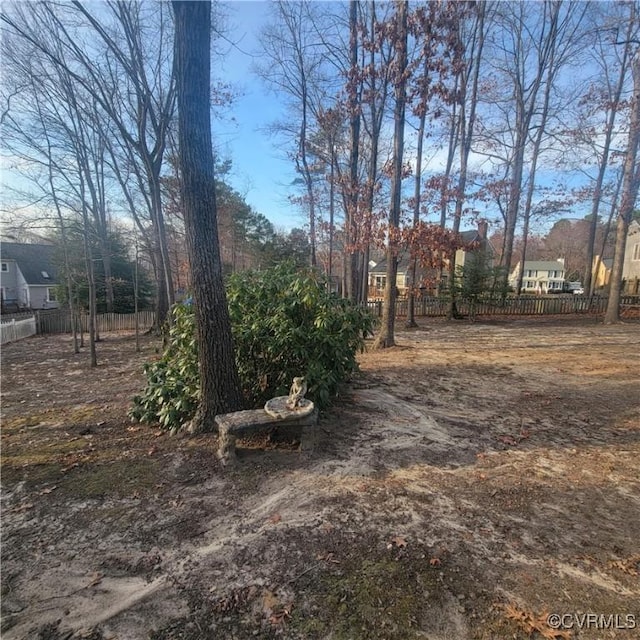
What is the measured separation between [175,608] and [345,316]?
10.0 feet

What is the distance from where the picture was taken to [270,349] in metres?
3.66

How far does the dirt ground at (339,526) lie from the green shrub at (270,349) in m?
0.39

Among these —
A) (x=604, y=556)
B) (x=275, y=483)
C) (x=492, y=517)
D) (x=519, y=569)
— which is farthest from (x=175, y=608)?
(x=604, y=556)

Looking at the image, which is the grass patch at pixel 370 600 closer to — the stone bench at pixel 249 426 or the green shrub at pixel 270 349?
the stone bench at pixel 249 426

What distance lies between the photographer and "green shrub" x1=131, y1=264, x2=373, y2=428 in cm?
370

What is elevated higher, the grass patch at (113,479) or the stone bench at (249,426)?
the stone bench at (249,426)

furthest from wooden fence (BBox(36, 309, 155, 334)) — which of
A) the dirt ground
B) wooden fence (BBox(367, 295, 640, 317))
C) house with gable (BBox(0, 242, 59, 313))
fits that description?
house with gable (BBox(0, 242, 59, 313))

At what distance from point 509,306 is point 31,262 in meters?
36.1

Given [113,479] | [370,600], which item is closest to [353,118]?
[113,479]

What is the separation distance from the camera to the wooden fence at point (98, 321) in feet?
45.6

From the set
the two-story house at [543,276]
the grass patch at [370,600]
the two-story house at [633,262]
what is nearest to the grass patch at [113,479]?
the grass patch at [370,600]

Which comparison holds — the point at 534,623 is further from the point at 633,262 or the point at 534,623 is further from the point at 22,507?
the point at 633,262

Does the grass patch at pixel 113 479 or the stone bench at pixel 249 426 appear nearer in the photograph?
the grass patch at pixel 113 479

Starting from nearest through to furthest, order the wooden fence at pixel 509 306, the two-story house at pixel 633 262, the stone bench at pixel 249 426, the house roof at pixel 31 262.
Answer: the stone bench at pixel 249 426 → the wooden fence at pixel 509 306 → the two-story house at pixel 633 262 → the house roof at pixel 31 262
